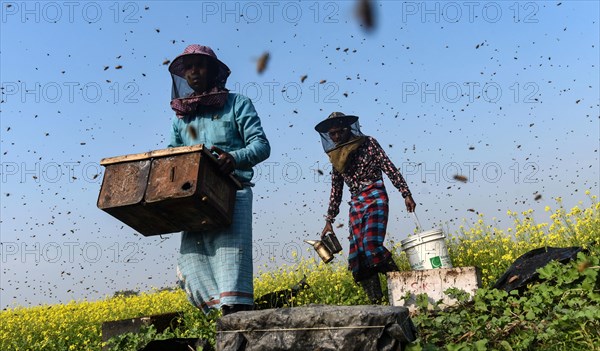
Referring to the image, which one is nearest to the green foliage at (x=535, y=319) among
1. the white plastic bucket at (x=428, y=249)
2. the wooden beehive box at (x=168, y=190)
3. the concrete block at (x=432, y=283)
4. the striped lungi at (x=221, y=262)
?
the concrete block at (x=432, y=283)

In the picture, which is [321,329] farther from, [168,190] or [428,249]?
[428,249]

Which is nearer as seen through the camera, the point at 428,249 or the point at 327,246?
the point at 428,249

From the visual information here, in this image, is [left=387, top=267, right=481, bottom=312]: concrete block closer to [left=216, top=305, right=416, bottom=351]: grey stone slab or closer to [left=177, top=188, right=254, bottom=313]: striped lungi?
[left=177, top=188, right=254, bottom=313]: striped lungi

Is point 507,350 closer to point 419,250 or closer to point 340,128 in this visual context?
point 419,250

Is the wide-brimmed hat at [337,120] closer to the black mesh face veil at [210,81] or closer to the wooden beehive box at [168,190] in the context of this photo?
the black mesh face veil at [210,81]

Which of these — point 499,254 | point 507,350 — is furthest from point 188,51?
point 499,254

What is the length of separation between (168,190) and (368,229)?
3230 mm

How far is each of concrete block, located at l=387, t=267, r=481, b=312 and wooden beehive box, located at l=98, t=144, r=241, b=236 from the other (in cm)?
227

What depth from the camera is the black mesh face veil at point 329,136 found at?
7484 mm

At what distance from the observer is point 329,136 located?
761 centimetres

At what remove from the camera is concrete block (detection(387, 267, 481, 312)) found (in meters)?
6.03

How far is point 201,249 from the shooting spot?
5.36 m

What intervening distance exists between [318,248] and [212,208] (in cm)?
299

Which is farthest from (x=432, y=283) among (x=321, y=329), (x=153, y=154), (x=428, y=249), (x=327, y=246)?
(x=153, y=154)
